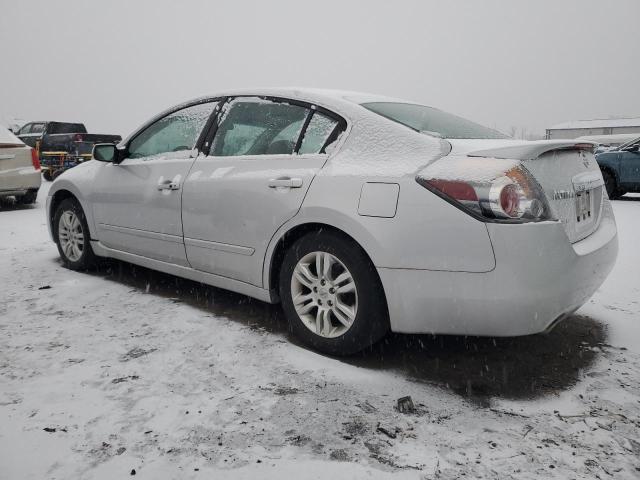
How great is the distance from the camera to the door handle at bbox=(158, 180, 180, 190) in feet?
11.4

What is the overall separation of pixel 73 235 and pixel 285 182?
2.74 metres

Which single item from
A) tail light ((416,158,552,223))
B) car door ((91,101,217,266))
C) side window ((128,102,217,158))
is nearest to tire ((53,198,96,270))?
car door ((91,101,217,266))

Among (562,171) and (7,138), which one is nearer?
(562,171)

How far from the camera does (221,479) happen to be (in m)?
1.74

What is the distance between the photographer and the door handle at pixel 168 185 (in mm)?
3461

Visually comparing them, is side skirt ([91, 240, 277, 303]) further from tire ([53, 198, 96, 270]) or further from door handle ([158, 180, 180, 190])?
door handle ([158, 180, 180, 190])

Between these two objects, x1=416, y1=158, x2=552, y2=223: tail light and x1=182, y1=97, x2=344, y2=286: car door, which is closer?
x1=416, y1=158, x2=552, y2=223: tail light

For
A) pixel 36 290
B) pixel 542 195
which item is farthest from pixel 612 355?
pixel 36 290

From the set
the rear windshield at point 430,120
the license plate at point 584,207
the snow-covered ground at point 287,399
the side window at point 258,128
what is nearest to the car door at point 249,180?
the side window at point 258,128

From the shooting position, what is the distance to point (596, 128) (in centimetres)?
5731

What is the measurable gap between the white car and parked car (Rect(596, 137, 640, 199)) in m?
8.86

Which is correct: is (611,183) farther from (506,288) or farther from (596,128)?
(596,128)

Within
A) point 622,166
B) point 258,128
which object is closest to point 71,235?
point 258,128

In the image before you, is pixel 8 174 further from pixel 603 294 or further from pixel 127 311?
pixel 603 294
